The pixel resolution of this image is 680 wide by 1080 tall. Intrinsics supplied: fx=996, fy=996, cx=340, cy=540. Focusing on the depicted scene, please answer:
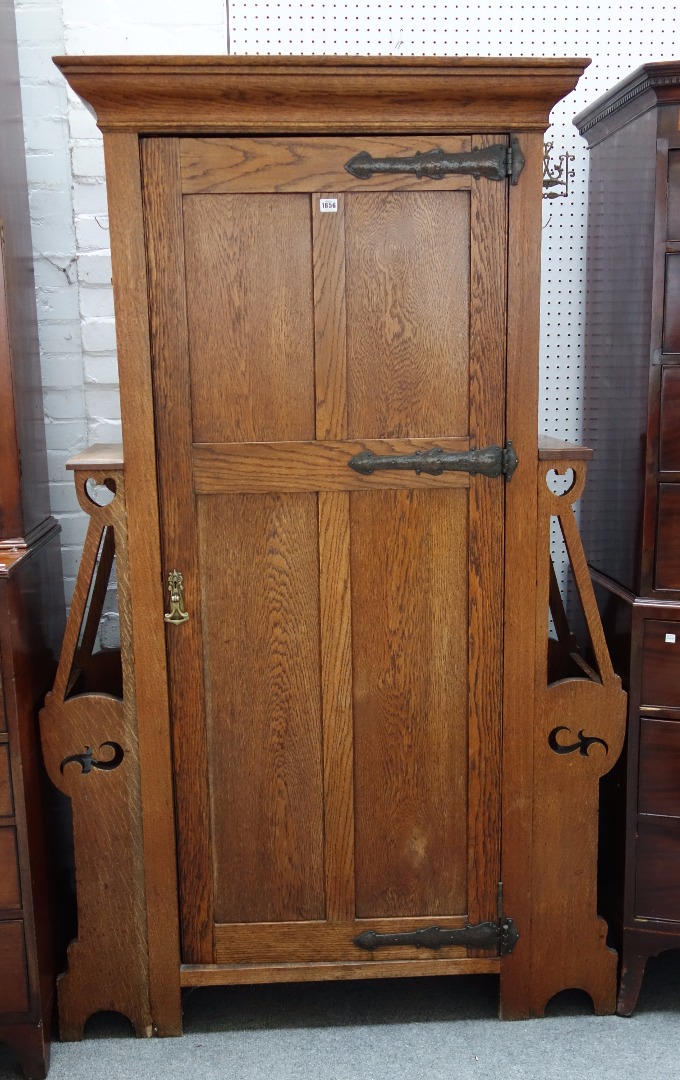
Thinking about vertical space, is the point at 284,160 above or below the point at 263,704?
Answer: above

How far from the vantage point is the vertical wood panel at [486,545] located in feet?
7.43

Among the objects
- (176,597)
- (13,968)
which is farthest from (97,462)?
(13,968)

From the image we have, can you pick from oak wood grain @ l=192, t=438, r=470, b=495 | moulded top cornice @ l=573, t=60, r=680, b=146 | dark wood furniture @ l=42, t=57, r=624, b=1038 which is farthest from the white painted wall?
oak wood grain @ l=192, t=438, r=470, b=495

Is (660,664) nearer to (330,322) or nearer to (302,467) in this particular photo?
(302,467)

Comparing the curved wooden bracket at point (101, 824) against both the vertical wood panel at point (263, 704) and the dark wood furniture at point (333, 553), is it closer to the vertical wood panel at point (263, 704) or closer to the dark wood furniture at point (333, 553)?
the dark wood furniture at point (333, 553)

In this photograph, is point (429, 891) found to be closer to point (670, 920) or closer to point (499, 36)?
point (670, 920)

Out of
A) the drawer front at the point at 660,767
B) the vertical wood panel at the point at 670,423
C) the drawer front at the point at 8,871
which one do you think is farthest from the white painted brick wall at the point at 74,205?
the drawer front at the point at 660,767

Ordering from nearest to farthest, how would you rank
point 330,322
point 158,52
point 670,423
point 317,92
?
point 317,92 < point 330,322 < point 670,423 < point 158,52

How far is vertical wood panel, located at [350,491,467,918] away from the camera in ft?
7.77

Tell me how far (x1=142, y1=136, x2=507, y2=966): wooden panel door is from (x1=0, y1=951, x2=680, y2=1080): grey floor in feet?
0.70

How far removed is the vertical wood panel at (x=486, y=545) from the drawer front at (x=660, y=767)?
0.38 m

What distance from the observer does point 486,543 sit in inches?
93.7

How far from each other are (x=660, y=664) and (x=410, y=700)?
2.07 ft

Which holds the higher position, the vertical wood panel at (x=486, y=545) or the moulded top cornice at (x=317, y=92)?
the moulded top cornice at (x=317, y=92)
